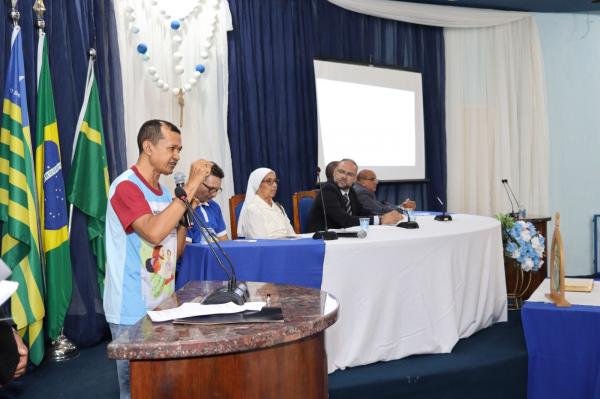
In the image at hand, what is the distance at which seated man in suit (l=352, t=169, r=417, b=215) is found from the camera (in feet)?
16.0

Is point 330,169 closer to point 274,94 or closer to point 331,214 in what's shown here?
point 274,94

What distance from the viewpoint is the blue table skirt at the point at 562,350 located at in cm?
279

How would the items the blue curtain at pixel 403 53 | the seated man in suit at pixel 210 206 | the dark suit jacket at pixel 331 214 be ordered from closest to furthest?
the seated man in suit at pixel 210 206, the dark suit jacket at pixel 331 214, the blue curtain at pixel 403 53

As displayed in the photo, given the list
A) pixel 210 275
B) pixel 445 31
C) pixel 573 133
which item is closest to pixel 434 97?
pixel 445 31

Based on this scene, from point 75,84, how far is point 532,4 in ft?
16.1

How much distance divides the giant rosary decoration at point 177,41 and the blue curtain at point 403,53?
1.23 metres

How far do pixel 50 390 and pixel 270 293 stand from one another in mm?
1817

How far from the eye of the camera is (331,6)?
18.8ft

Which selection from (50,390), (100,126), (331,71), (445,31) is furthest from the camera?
(445,31)

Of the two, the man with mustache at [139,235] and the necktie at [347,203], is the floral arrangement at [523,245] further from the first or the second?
the man with mustache at [139,235]

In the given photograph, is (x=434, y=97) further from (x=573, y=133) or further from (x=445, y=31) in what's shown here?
(x=573, y=133)

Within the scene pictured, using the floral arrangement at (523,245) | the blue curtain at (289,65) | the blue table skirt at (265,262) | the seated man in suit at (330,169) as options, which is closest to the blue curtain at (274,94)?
the blue curtain at (289,65)

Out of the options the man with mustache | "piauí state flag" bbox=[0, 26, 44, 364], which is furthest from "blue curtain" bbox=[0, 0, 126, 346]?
the man with mustache

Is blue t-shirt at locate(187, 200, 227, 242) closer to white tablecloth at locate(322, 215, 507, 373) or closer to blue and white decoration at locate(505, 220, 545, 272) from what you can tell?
white tablecloth at locate(322, 215, 507, 373)
